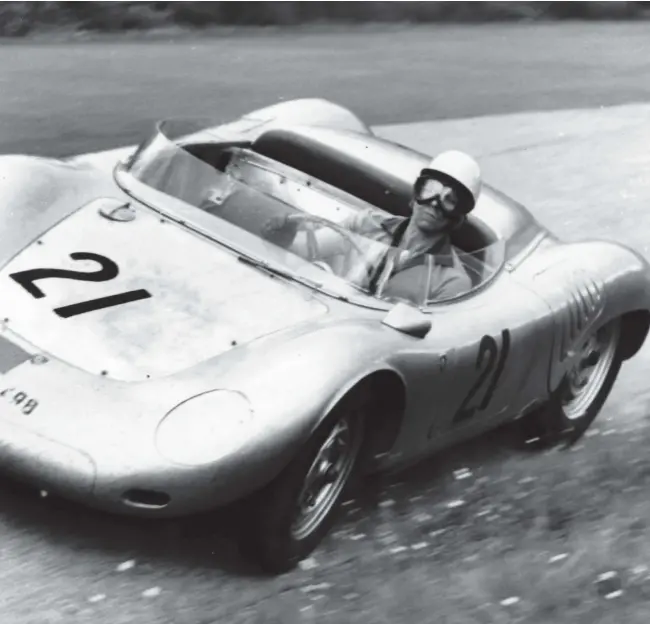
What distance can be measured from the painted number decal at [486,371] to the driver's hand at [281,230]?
2.78 feet

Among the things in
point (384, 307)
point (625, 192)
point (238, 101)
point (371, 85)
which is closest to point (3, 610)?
point (384, 307)

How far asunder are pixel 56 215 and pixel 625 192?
6.96m

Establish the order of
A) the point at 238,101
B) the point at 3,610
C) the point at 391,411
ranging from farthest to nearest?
the point at 238,101 → the point at 391,411 → the point at 3,610

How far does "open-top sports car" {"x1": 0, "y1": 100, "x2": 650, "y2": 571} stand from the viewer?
3.76 m

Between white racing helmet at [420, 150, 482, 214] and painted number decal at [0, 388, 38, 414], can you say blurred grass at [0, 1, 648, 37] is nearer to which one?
white racing helmet at [420, 150, 482, 214]

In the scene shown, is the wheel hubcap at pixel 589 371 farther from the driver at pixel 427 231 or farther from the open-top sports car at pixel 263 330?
the driver at pixel 427 231

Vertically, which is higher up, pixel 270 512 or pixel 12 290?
pixel 12 290

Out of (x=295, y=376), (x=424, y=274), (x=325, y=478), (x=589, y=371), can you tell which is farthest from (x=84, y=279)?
(x=589, y=371)

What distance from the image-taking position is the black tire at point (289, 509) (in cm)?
390

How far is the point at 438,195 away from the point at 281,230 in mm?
660

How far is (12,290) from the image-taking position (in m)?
4.41

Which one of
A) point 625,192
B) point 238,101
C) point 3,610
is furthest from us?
point 238,101

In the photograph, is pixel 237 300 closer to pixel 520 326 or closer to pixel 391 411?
pixel 391 411

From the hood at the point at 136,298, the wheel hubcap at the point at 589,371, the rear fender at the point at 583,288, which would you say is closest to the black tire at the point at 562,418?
the wheel hubcap at the point at 589,371
